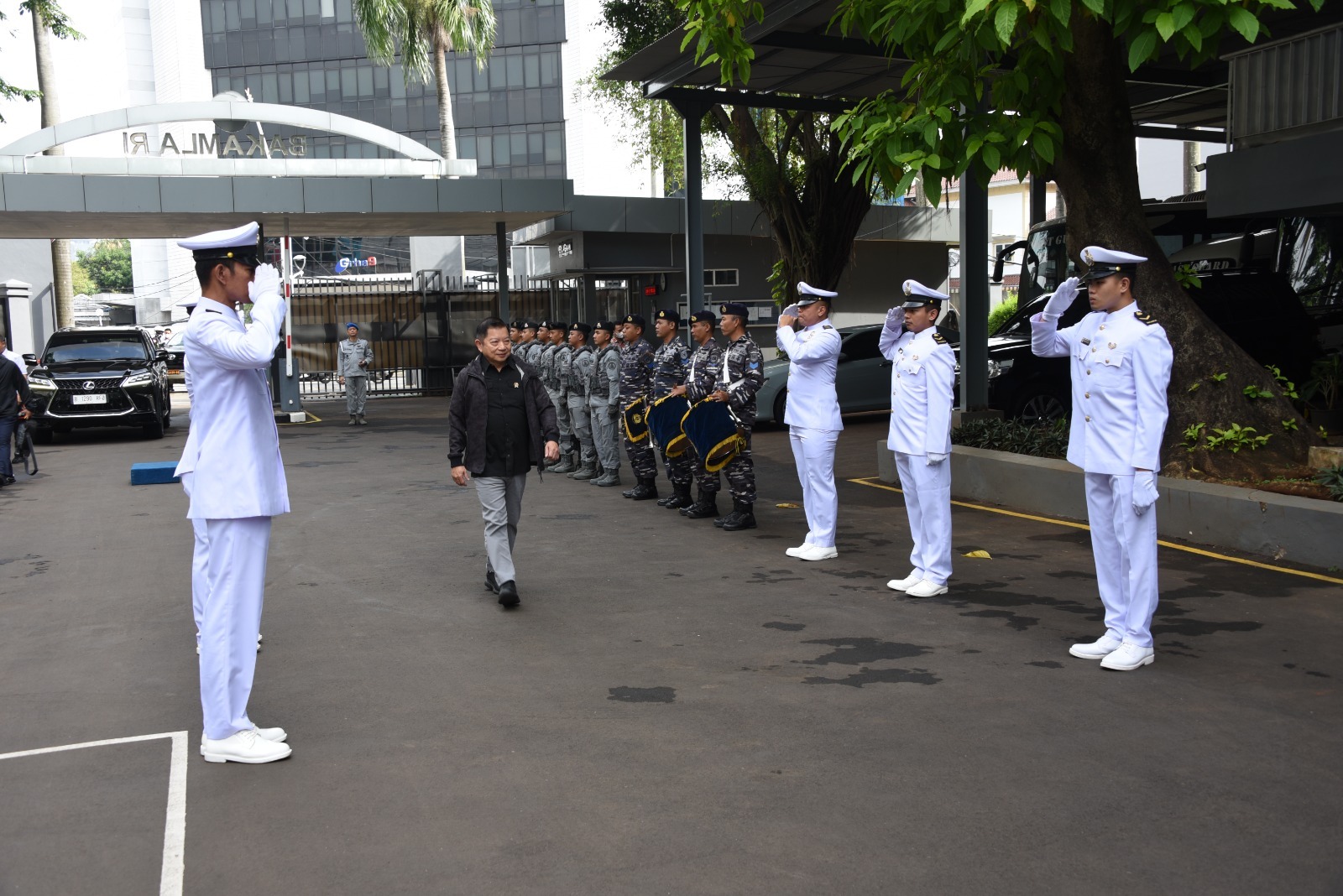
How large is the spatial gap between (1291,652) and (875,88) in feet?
41.2

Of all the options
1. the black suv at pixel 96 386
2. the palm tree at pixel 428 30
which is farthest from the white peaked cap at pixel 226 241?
the palm tree at pixel 428 30

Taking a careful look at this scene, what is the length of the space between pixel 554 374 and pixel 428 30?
2292 centimetres

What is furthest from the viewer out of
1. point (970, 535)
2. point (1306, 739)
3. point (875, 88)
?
point (875, 88)

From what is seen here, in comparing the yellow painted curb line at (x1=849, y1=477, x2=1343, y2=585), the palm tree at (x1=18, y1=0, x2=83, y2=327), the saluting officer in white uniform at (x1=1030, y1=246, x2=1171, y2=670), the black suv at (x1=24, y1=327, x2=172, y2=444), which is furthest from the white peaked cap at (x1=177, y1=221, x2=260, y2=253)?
the palm tree at (x1=18, y1=0, x2=83, y2=327)

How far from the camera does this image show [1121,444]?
638 centimetres

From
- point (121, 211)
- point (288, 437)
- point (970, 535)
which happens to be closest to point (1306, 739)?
point (970, 535)

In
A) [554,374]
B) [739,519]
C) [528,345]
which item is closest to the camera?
[739,519]

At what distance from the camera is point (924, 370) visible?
8125 millimetres

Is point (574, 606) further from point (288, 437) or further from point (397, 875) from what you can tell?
point (288, 437)

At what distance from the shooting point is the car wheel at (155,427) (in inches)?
804

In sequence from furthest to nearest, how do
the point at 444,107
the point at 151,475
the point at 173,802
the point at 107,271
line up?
the point at 107,271, the point at 444,107, the point at 151,475, the point at 173,802

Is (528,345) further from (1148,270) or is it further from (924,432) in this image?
(924,432)

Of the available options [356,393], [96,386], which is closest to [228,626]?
[96,386]

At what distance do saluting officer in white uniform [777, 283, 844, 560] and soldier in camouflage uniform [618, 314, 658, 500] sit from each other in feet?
10.5
